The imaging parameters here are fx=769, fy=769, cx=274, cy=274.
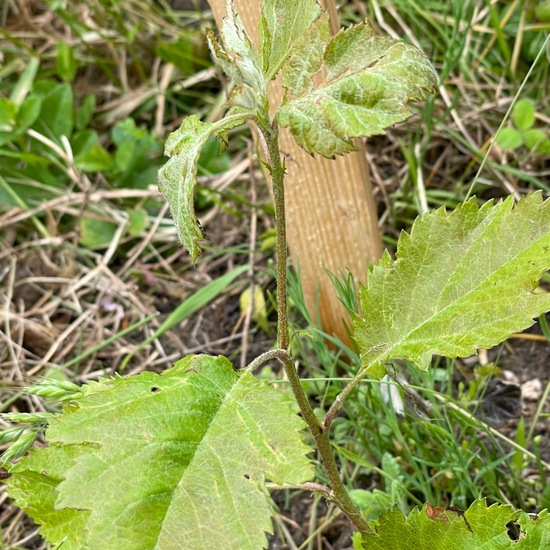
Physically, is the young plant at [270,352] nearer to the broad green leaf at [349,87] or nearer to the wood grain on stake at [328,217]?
the broad green leaf at [349,87]

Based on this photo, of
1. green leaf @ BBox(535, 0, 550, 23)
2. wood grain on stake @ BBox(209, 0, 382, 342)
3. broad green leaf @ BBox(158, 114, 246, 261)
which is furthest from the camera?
green leaf @ BBox(535, 0, 550, 23)

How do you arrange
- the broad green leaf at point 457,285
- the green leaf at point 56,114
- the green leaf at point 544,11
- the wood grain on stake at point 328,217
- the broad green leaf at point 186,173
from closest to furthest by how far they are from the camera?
the broad green leaf at point 186,173 → the broad green leaf at point 457,285 → the wood grain on stake at point 328,217 → the green leaf at point 544,11 → the green leaf at point 56,114

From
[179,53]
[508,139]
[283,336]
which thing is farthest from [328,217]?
[179,53]

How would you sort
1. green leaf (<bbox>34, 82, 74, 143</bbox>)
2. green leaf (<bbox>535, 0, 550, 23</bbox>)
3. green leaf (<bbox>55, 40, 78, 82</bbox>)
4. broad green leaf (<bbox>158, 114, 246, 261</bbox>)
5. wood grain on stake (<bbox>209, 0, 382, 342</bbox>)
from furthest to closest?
1. green leaf (<bbox>55, 40, 78, 82</bbox>)
2. green leaf (<bbox>34, 82, 74, 143</bbox>)
3. green leaf (<bbox>535, 0, 550, 23</bbox>)
4. wood grain on stake (<bbox>209, 0, 382, 342</bbox>)
5. broad green leaf (<bbox>158, 114, 246, 261</bbox>)

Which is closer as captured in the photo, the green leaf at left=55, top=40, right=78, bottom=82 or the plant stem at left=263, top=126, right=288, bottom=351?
the plant stem at left=263, top=126, right=288, bottom=351

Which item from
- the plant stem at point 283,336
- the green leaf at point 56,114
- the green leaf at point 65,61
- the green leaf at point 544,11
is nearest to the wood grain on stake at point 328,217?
the plant stem at point 283,336

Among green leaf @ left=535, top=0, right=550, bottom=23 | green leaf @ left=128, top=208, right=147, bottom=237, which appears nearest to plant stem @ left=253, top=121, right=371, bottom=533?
green leaf @ left=128, top=208, right=147, bottom=237

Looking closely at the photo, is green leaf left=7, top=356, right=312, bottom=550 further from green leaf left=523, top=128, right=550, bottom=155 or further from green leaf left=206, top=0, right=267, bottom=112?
green leaf left=523, top=128, right=550, bottom=155

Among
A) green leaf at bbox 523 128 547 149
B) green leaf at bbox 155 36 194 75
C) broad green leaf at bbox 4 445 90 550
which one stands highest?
green leaf at bbox 155 36 194 75

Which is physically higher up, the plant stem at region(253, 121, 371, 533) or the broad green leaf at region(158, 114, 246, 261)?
the broad green leaf at region(158, 114, 246, 261)

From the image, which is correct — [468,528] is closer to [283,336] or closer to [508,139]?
[283,336]
